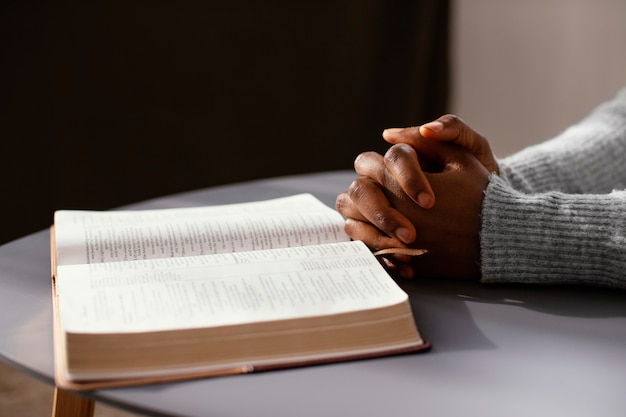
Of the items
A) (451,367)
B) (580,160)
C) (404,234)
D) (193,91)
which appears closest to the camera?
(451,367)

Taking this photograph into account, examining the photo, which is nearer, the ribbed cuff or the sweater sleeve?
the ribbed cuff

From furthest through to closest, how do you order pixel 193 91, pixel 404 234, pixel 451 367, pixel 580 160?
pixel 193 91, pixel 580 160, pixel 404 234, pixel 451 367

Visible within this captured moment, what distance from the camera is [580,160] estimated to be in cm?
106

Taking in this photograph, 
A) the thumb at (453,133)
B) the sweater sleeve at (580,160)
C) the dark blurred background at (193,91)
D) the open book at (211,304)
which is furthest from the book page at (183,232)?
the dark blurred background at (193,91)

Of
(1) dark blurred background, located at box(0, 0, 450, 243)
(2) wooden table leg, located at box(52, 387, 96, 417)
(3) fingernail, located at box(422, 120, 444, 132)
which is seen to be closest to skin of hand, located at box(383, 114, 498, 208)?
(3) fingernail, located at box(422, 120, 444, 132)

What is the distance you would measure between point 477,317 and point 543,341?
0.06 meters

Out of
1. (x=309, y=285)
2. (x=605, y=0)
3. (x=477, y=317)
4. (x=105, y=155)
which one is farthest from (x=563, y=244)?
(x=605, y=0)

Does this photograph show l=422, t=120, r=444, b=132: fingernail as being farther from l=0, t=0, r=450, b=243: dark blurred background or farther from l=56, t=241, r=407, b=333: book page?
l=0, t=0, r=450, b=243: dark blurred background

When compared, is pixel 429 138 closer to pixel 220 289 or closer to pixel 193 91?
pixel 220 289

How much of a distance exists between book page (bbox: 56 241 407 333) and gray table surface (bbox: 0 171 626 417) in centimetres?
4

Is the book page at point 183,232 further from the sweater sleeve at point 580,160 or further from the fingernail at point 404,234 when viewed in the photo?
the sweater sleeve at point 580,160

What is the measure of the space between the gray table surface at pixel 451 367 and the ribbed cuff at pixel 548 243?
15mm

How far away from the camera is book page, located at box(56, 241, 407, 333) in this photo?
0.57 meters

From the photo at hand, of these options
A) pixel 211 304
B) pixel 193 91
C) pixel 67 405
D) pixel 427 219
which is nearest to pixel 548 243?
pixel 427 219
